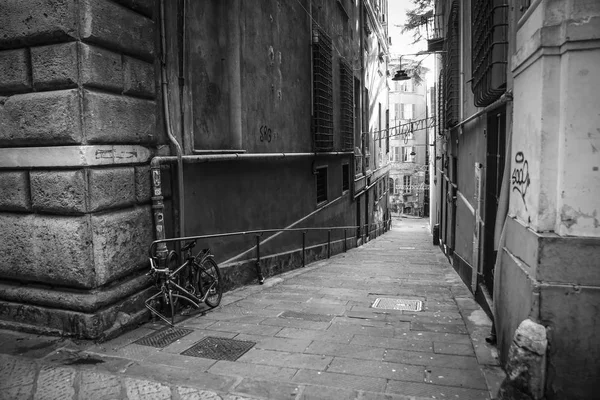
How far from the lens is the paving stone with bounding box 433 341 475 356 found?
14.8 feet

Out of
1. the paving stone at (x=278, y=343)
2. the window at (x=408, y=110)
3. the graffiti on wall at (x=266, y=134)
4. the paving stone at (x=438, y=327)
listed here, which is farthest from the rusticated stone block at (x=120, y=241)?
the window at (x=408, y=110)

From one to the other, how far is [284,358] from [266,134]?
17.4ft

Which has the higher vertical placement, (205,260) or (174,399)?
(205,260)

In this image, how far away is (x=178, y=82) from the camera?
242 inches

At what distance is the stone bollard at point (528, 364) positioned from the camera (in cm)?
325

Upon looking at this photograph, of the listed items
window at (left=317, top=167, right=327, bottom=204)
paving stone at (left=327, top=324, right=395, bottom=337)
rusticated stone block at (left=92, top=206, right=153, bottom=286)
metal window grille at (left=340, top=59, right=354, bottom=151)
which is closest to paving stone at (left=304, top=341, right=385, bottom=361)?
paving stone at (left=327, top=324, right=395, bottom=337)

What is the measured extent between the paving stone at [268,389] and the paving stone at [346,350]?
75cm

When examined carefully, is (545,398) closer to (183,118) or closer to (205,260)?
(205,260)

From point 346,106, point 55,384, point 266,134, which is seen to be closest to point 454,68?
point 346,106

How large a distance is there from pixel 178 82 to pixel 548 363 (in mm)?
5157

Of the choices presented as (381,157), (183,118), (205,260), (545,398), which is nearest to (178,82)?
(183,118)

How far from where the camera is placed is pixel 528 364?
130 inches

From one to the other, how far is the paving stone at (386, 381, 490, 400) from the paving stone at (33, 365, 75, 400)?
263 centimetres

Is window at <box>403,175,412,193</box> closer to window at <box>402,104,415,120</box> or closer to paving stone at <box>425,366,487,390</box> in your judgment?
window at <box>402,104,415,120</box>
